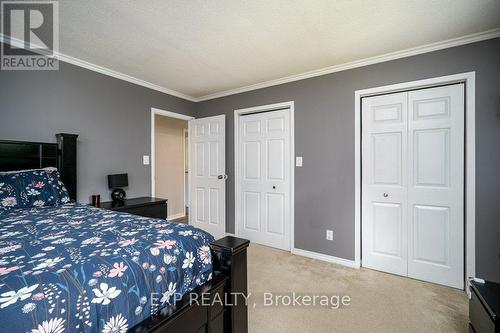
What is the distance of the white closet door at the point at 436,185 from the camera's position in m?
2.23

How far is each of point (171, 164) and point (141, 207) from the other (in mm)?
2264

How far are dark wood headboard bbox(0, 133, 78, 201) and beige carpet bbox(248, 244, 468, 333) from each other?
7.43 feet

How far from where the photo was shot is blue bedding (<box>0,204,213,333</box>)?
2.38 feet

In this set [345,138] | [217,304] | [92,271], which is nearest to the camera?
[92,271]

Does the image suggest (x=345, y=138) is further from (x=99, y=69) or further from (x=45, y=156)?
(x=45, y=156)

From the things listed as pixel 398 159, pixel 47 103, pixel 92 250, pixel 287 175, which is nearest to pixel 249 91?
pixel 287 175

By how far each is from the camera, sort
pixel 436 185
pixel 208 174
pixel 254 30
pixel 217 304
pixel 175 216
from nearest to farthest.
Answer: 1. pixel 217 304
2. pixel 254 30
3. pixel 436 185
4. pixel 208 174
5. pixel 175 216

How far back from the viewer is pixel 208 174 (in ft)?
12.8

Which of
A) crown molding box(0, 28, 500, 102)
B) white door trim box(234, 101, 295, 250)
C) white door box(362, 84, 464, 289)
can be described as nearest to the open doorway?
crown molding box(0, 28, 500, 102)

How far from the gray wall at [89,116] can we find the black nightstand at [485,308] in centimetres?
359

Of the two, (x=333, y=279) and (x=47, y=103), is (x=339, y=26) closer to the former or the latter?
(x=333, y=279)

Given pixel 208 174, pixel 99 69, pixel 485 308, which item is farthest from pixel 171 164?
pixel 485 308

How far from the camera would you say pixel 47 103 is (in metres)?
2.45

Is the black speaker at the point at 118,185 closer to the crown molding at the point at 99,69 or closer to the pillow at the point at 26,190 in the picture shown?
the pillow at the point at 26,190
